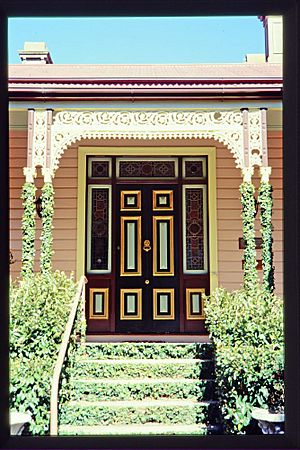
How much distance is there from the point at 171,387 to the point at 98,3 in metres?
4.66

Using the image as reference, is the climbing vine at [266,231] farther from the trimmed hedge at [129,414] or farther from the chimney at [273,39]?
the chimney at [273,39]

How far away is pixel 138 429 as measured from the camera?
5.52 metres

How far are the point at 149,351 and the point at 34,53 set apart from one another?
5188 millimetres

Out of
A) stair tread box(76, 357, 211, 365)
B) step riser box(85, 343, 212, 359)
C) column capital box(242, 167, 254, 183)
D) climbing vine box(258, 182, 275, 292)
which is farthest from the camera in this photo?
column capital box(242, 167, 254, 183)

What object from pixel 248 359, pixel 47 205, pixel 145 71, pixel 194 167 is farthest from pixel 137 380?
pixel 145 71

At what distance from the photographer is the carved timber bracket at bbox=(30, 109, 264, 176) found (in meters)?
7.16

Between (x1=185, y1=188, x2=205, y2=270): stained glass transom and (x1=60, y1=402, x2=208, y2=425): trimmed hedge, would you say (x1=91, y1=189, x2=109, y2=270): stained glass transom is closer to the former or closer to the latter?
(x1=185, y1=188, x2=205, y2=270): stained glass transom

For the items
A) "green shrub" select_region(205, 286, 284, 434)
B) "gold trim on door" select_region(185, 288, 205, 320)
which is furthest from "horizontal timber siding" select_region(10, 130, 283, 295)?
"green shrub" select_region(205, 286, 284, 434)

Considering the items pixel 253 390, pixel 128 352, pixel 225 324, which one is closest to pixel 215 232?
pixel 128 352

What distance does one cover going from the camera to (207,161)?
8.52 metres

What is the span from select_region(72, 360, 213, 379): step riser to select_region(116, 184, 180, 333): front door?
5.95 ft

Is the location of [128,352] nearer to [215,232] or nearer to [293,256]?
[215,232]

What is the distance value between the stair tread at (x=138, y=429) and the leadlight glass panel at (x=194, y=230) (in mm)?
3121

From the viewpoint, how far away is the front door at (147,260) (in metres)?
8.32
